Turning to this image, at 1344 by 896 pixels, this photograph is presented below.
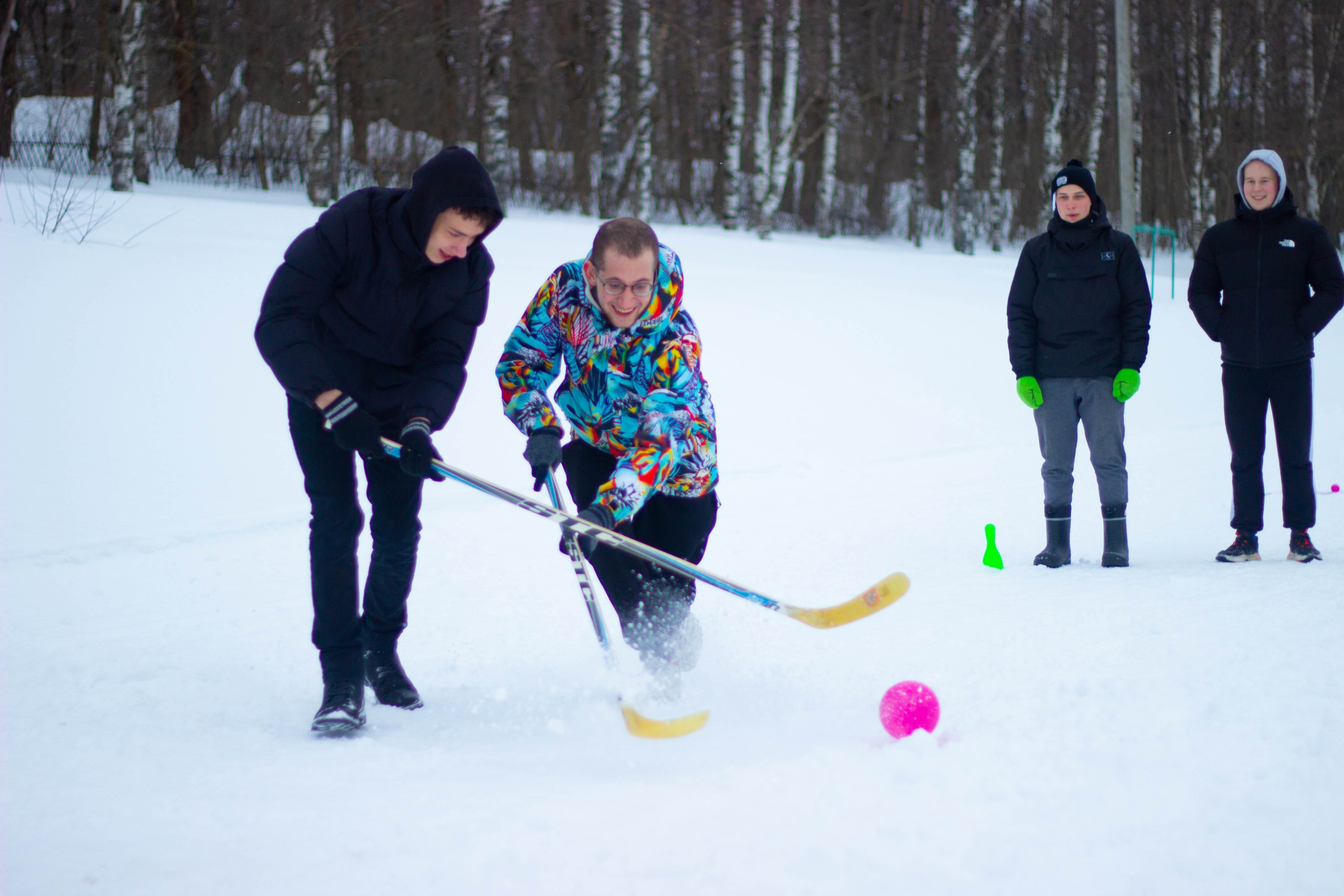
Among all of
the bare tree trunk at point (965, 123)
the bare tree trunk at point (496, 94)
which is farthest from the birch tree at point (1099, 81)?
the bare tree trunk at point (496, 94)

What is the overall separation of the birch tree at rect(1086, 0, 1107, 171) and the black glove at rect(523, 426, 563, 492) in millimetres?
18261

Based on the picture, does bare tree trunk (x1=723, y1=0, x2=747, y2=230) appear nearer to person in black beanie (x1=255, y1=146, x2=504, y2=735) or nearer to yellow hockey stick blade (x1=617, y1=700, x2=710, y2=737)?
person in black beanie (x1=255, y1=146, x2=504, y2=735)

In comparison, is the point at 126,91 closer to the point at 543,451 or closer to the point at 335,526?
the point at 335,526

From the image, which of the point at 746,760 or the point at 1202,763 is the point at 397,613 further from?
the point at 1202,763

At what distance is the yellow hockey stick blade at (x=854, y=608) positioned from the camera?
275 centimetres

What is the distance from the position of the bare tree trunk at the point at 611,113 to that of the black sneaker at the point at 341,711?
13.2 m

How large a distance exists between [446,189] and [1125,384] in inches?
113

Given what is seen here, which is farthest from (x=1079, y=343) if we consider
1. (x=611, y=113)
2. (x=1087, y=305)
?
(x=611, y=113)

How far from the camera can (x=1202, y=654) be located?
2.95m

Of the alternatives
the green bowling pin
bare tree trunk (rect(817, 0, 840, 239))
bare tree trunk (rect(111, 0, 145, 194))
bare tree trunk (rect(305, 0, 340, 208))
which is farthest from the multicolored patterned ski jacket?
bare tree trunk (rect(817, 0, 840, 239))

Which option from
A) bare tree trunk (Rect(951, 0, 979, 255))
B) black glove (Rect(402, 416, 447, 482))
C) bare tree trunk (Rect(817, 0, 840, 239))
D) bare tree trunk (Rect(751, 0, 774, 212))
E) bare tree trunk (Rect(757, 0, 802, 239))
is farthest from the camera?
bare tree trunk (Rect(817, 0, 840, 239))

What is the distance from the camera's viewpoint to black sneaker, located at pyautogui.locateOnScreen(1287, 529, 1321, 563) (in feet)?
13.6

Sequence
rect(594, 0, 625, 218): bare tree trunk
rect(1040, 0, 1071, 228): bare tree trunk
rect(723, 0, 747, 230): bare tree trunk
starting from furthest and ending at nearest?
rect(1040, 0, 1071, 228): bare tree trunk
rect(723, 0, 747, 230): bare tree trunk
rect(594, 0, 625, 218): bare tree trunk

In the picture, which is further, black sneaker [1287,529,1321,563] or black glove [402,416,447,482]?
black sneaker [1287,529,1321,563]
